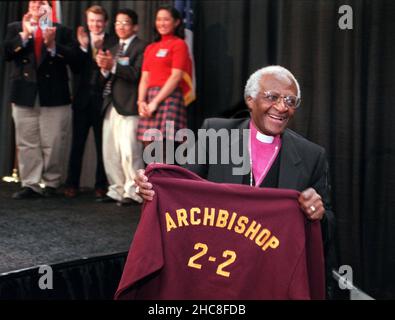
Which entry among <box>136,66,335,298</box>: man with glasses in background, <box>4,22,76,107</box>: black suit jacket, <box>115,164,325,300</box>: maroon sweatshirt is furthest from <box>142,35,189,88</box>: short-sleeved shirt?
<box>115,164,325,300</box>: maroon sweatshirt

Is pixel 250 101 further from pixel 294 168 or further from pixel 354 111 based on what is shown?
pixel 354 111

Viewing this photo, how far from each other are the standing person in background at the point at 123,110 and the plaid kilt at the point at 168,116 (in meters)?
0.16

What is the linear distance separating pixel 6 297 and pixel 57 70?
220 centimetres

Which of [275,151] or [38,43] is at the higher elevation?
[38,43]

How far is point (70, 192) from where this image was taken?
13.6 ft

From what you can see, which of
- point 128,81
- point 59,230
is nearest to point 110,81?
point 128,81

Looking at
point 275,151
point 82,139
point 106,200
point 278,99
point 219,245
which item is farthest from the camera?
point 82,139

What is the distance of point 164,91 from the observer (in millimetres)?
3645

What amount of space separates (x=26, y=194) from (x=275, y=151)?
2.45 m

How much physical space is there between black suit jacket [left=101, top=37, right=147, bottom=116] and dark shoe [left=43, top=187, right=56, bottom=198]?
819 mm

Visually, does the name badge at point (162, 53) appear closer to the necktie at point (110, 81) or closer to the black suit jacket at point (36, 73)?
the necktie at point (110, 81)

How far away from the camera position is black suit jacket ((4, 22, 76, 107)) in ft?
13.0

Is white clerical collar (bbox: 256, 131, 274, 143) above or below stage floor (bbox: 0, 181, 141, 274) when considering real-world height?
above

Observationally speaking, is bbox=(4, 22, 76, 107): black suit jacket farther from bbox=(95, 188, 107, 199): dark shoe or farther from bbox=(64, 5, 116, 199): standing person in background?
bbox=(95, 188, 107, 199): dark shoe
